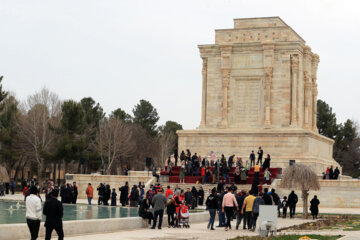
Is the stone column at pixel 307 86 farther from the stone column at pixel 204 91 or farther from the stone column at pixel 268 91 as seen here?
the stone column at pixel 204 91

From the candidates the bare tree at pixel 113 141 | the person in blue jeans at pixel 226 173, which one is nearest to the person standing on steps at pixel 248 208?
the person in blue jeans at pixel 226 173

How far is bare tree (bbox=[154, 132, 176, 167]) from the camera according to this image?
3307 inches

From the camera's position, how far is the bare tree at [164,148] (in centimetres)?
8400

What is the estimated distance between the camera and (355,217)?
99.9 ft

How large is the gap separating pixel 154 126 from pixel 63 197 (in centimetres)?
6086

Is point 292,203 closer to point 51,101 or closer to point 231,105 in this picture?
point 231,105

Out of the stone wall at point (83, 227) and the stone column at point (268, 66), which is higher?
the stone column at point (268, 66)

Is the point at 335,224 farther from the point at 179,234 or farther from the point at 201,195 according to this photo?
the point at 201,195

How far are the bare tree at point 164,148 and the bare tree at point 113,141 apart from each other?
22.8 ft

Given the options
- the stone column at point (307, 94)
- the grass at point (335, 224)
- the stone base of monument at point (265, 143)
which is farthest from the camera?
the stone column at point (307, 94)

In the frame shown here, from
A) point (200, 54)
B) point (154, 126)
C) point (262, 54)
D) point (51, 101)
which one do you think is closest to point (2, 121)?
point (51, 101)

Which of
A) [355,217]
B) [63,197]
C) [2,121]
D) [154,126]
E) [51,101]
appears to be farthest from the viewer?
[154,126]

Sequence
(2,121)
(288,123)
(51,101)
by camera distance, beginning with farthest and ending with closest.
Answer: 1. (51,101)
2. (2,121)
3. (288,123)

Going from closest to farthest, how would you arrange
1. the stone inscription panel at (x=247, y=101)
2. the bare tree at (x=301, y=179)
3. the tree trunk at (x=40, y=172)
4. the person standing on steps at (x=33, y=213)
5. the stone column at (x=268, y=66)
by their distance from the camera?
the person standing on steps at (x=33, y=213) < the bare tree at (x=301, y=179) < the stone column at (x=268, y=66) < the stone inscription panel at (x=247, y=101) < the tree trunk at (x=40, y=172)
